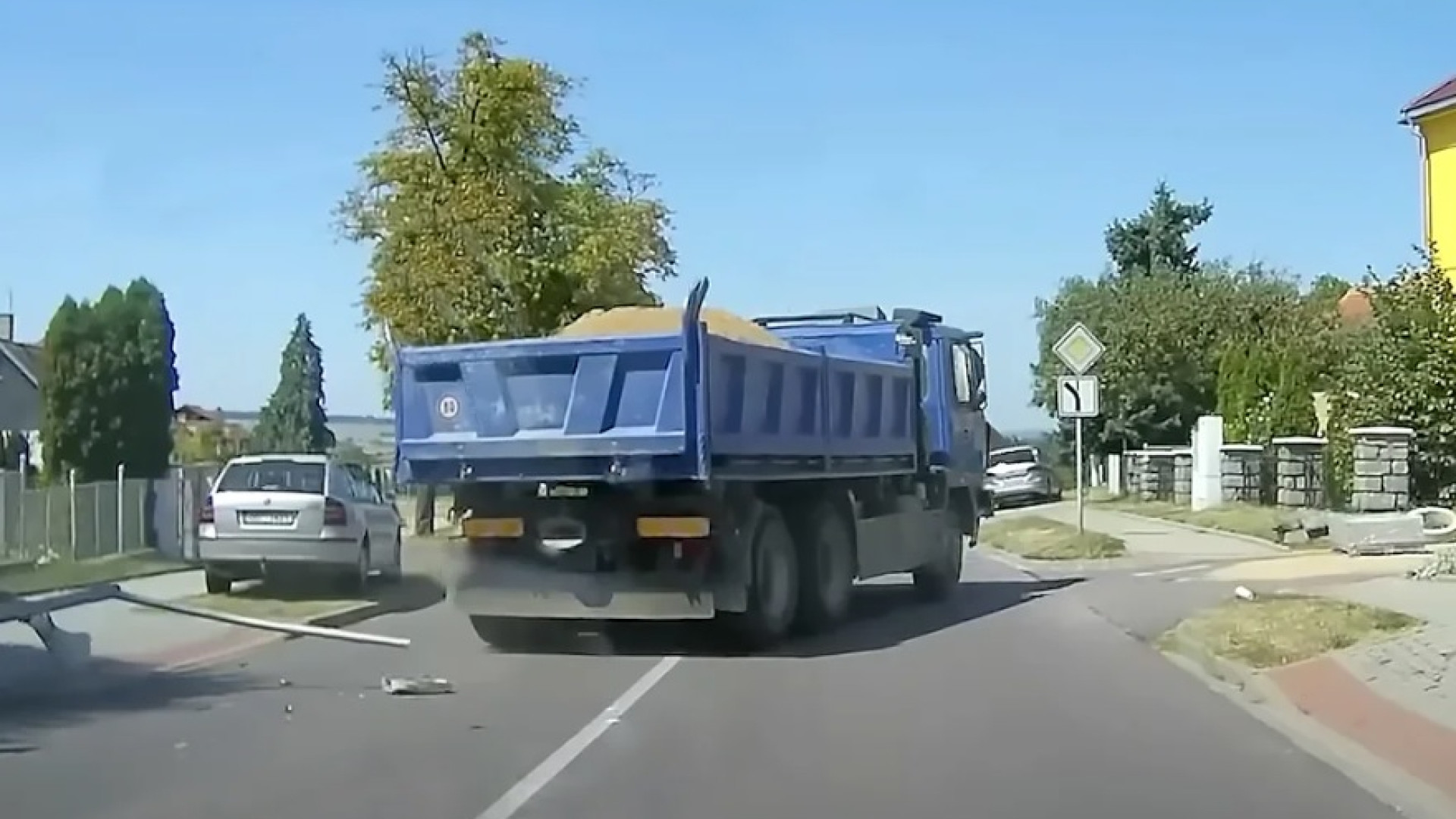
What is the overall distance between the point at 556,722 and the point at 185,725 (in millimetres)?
2296

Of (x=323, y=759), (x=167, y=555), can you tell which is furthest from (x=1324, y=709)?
(x=167, y=555)

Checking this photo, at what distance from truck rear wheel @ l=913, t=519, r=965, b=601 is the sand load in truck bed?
4.20 meters

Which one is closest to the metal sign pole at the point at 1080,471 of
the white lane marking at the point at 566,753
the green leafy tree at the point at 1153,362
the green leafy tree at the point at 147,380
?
the white lane marking at the point at 566,753

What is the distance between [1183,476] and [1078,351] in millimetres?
18008

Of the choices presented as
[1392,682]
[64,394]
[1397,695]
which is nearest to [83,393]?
[64,394]

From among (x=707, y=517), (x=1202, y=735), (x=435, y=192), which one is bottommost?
(x=1202, y=735)

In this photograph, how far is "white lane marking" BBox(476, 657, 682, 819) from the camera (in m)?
9.77

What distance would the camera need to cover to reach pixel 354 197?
3938cm

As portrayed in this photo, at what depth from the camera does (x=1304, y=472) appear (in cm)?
3647

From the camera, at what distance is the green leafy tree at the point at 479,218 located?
37.4m

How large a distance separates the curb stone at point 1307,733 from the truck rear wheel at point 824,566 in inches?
124

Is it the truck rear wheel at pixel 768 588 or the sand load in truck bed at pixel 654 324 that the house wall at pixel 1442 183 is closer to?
the sand load in truck bed at pixel 654 324

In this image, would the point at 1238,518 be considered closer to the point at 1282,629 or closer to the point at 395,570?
the point at 395,570

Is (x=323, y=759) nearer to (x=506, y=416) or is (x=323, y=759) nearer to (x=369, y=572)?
(x=506, y=416)
